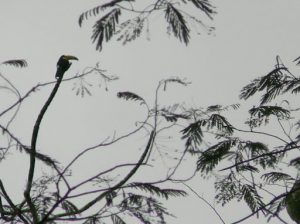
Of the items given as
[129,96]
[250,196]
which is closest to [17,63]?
[129,96]

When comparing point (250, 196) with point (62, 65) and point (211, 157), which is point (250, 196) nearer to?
point (211, 157)

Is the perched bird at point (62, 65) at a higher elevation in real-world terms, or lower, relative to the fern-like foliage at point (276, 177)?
higher

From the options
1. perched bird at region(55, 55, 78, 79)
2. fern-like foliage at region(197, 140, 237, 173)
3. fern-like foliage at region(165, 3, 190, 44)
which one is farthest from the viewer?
fern-like foliage at region(197, 140, 237, 173)

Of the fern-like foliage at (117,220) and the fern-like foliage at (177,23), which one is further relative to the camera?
the fern-like foliage at (117,220)

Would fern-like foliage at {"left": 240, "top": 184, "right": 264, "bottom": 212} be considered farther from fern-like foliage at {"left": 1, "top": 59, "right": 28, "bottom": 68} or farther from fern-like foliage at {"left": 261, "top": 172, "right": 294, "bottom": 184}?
fern-like foliage at {"left": 1, "top": 59, "right": 28, "bottom": 68}

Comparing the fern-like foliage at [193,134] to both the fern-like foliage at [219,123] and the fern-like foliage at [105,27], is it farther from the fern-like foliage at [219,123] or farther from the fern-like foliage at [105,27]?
the fern-like foliage at [105,27]

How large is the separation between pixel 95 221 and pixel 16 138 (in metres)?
0.72

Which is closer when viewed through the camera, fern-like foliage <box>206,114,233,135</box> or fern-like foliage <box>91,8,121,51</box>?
fern-like foliage <box>91,8,121,51</box>

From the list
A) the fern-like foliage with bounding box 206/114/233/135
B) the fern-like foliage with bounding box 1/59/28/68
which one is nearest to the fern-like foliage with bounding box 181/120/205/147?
the fern-like foliage with bounding box 206/114/233/135

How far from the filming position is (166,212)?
2.47 metres

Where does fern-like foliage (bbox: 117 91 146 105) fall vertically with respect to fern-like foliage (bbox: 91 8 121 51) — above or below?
above

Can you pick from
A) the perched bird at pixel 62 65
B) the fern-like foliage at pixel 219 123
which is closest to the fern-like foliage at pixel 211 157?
the fern-like foliage at pixel 219 123

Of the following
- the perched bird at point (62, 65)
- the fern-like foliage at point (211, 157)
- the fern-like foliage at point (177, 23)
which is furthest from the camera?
the fern-like foliage at point (211, 157)

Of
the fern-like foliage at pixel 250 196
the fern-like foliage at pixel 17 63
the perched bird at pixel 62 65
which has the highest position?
the fern-like foliage at pixel 17 63
